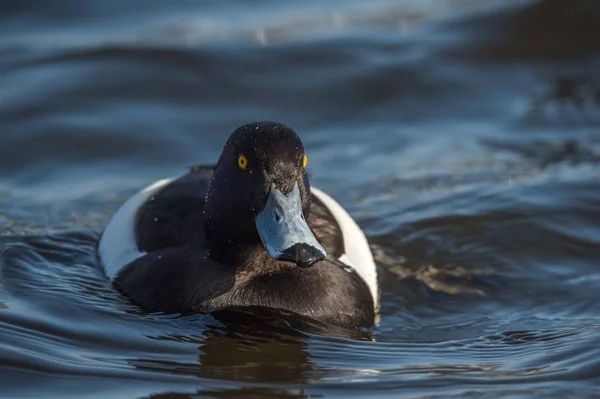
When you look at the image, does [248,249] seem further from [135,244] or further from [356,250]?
[356,250]

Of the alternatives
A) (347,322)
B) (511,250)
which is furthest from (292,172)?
(511,250)

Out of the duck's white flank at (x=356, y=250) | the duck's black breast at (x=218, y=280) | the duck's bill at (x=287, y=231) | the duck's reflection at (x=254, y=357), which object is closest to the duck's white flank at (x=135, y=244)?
the duck's white flank at (x=356, y=250)

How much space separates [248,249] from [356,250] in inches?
38.7

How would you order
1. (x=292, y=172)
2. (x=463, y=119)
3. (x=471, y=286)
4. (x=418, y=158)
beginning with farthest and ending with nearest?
(x=463, y=119), (x=418, y=158), (x=471, y=286), (x=292, y=172)

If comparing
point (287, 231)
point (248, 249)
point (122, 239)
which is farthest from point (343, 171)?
point (287, 231)

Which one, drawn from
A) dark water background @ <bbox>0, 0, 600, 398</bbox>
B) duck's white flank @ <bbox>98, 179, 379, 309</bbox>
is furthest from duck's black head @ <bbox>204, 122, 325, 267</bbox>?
duck's white flank @ <bbox>98, 179, 379, 309</bbox>

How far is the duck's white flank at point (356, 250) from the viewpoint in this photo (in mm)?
5910

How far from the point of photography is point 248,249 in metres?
5.31

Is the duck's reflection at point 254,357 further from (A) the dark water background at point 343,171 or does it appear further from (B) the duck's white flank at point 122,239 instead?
(B) the duck's white flank at point 122,239

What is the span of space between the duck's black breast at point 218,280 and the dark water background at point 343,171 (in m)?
0.12

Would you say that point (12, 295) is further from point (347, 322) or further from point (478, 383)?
point (478, 383)

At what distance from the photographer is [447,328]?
5691 mm

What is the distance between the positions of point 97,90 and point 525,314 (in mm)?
4469

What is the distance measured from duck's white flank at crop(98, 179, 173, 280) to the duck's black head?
26.1 inches
